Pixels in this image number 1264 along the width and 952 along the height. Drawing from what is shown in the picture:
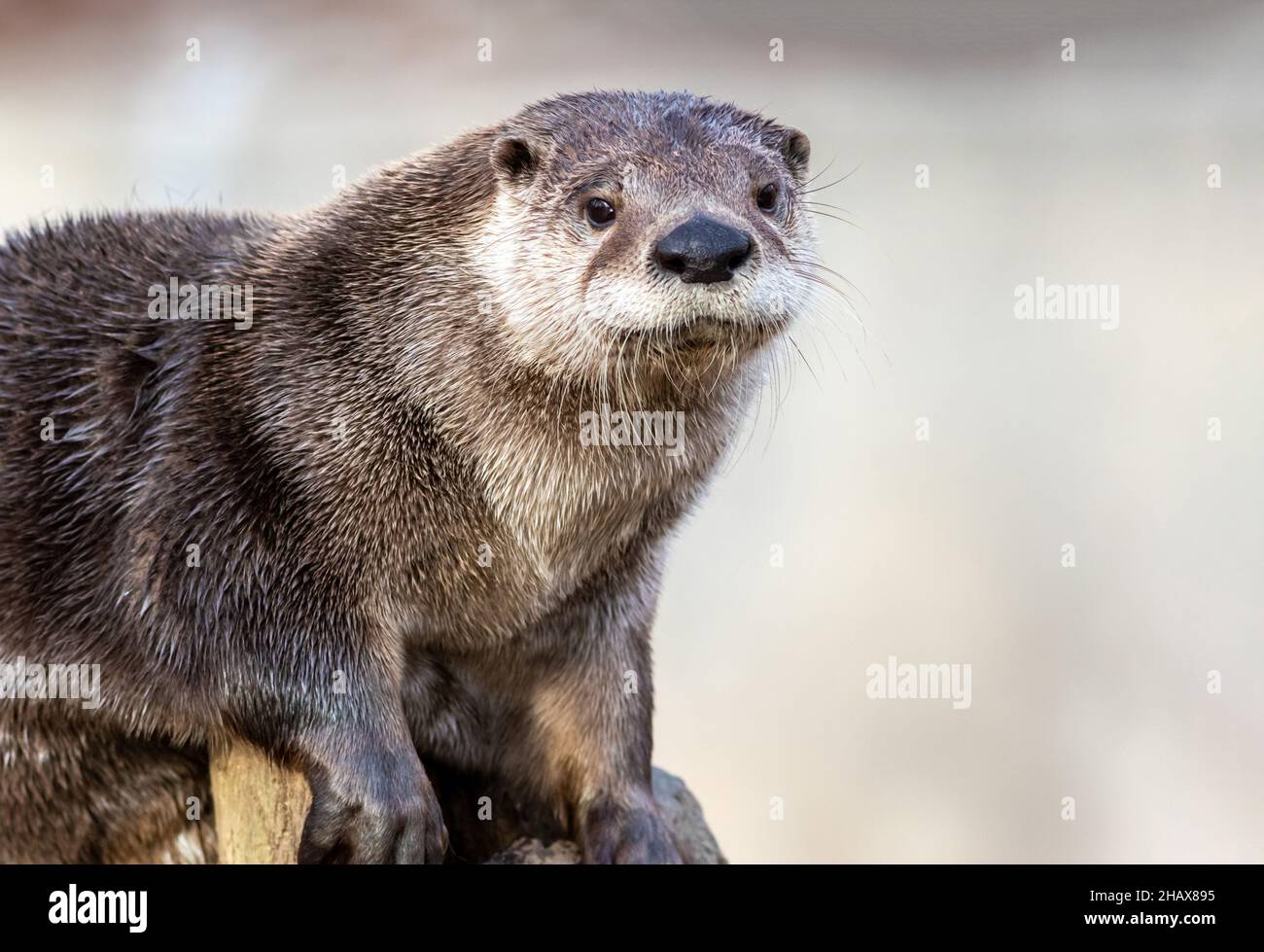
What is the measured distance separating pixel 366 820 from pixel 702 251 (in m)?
1.47

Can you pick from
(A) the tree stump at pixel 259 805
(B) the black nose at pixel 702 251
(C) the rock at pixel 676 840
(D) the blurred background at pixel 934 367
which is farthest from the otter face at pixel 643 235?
(D) the blurred background at pixel 934 367

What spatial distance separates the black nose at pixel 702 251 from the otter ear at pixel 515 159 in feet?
1.80

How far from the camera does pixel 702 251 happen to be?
128 inches

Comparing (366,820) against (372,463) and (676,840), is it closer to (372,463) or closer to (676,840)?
(372,463)

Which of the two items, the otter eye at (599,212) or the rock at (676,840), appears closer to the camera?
the otter eye at (599,212)

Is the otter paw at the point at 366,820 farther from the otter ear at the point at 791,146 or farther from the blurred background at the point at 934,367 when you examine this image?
the blurred background at the point at 934,367

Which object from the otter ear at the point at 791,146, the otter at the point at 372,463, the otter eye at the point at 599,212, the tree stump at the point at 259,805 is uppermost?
the otter ear at the point at 791,146

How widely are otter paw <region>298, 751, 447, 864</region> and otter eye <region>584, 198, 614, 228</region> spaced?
1.30m

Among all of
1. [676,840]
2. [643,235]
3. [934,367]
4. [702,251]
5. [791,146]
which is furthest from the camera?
[934,367]

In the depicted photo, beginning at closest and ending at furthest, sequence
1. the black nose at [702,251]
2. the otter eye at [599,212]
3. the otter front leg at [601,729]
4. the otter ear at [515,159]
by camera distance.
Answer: the black nose at [702,251]
the otter eye at [599,212]
the otter ear at [515,159]
the otter front leg at [601,729]

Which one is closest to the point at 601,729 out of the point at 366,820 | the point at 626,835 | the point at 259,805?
the point at 626,835

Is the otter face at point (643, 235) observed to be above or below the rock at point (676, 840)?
above

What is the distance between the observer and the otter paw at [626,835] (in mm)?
4020

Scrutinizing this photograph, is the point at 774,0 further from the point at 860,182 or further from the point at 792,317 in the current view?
the point at 792,317
